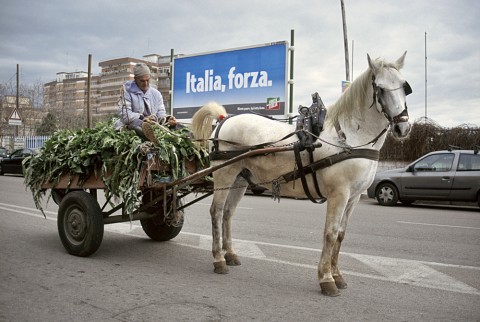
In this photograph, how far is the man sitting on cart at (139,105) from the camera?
19.0ft

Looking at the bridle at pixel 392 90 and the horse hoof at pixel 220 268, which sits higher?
the bridle at pixel 392 90

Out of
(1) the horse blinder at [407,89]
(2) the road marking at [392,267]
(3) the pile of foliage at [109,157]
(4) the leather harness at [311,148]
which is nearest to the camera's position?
(1) the horse blinder at [407,89]

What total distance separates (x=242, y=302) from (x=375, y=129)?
2.15m

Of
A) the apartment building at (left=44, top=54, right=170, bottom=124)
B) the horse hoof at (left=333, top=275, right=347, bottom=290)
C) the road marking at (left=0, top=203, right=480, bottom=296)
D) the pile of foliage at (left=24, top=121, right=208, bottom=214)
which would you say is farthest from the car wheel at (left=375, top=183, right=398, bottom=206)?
the apartment building at (left=44, top=54, right=170, bottom=124)

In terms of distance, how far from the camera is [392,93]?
4141 millimetres

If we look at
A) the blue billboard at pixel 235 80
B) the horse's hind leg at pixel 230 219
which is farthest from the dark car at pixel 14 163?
the horse's hind leg at pixel 230 219

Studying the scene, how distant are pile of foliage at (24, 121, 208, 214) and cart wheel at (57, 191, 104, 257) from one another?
0.86 ft

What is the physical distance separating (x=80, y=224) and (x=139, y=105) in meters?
1.76

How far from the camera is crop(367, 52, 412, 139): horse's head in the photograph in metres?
4.09

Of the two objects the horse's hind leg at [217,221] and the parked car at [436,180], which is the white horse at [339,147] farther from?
the parked car at [436,180]

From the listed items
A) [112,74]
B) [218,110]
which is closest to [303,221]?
[218,110]

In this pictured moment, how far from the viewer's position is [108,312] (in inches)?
146

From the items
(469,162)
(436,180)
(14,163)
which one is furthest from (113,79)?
(469,162)

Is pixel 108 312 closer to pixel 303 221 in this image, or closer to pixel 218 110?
pixel 218 110
